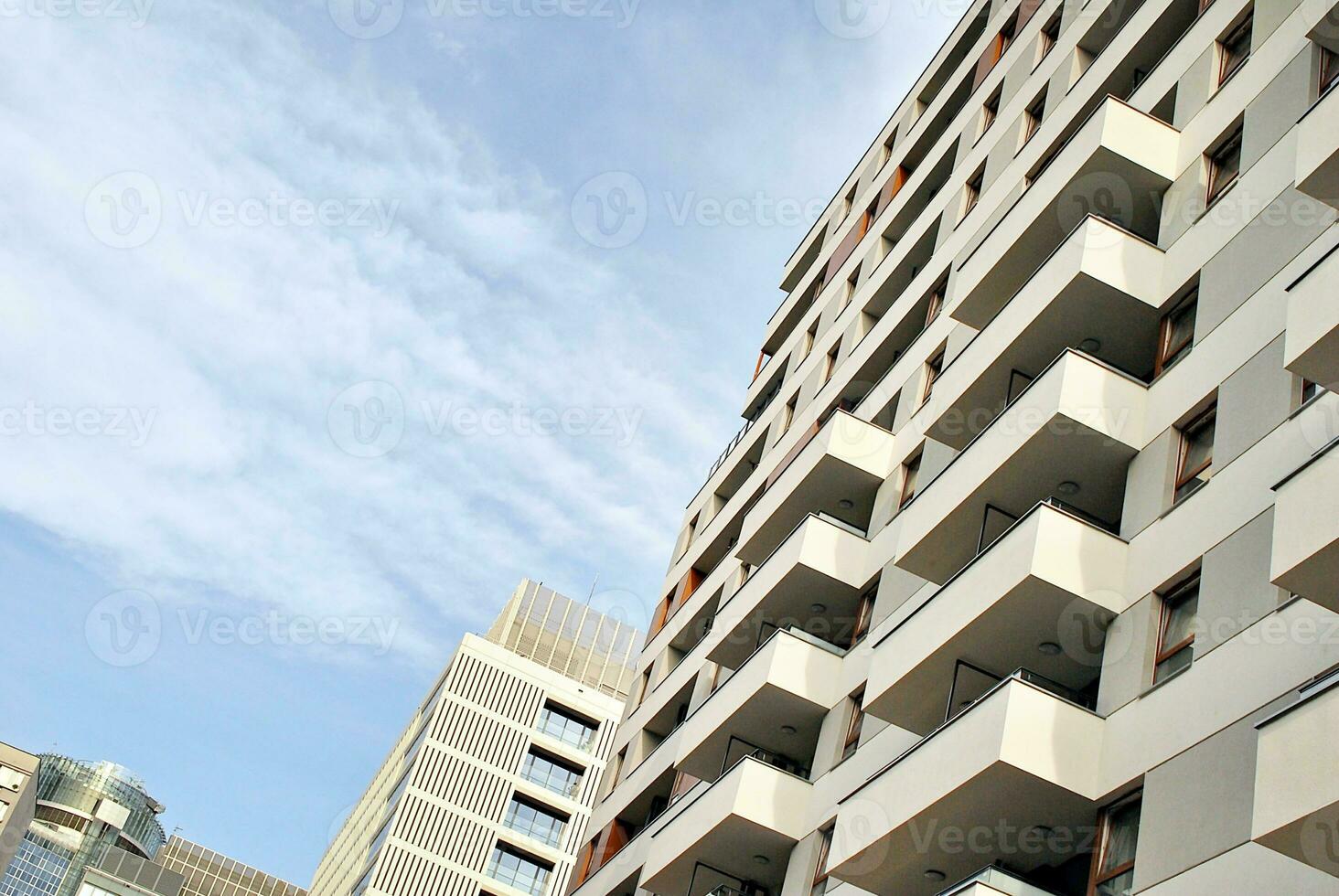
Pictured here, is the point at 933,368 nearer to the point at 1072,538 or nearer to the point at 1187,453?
the point at 1187,453

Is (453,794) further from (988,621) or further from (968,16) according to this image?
(988,621)

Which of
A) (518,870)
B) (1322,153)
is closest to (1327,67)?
(1322,153)

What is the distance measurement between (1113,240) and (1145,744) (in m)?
8.57

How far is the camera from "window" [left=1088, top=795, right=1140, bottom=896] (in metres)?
15.1

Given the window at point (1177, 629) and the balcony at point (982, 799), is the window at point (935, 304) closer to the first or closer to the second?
the balcony at point (982, 799)

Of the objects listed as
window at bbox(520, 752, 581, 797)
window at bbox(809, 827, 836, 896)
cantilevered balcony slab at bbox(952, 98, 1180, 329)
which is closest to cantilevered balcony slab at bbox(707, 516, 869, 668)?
cantilevered balcony slab at bbox(952, 98, 1180, 329)

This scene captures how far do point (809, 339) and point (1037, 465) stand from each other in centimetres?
2035

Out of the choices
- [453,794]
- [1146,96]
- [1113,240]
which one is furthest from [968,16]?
[453,794]

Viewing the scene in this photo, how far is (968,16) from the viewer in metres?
38.7

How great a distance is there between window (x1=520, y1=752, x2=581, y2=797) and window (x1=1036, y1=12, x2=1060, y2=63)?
57.4 metres

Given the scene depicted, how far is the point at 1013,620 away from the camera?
1886 centimetres

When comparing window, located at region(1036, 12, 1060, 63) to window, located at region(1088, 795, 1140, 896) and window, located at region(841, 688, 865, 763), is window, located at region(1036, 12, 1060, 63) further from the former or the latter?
window, located at region(1088, 795, 1140, 896)

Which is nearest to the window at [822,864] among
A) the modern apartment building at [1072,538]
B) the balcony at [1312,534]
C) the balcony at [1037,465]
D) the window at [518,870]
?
the modern apartment building at [1072,538]

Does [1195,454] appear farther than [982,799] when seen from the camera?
Yes
